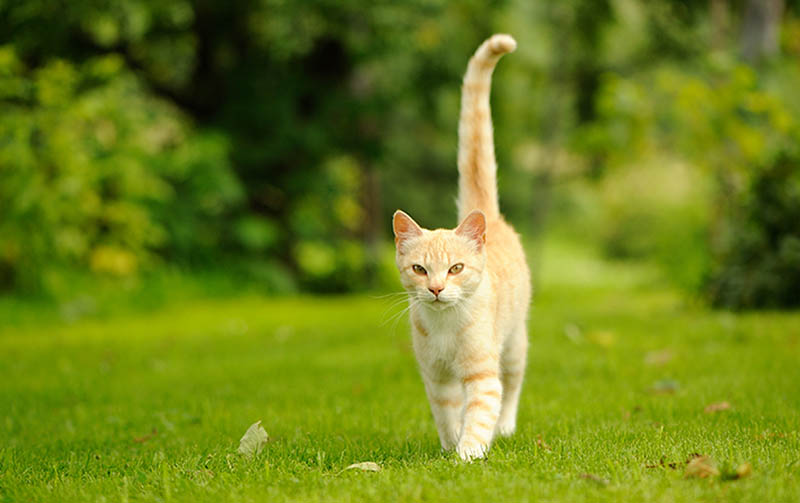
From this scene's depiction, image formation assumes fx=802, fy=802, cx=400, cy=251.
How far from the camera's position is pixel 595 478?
2.88m

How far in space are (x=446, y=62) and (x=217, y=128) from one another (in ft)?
13.7

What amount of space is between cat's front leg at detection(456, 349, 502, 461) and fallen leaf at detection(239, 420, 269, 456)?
0.93m

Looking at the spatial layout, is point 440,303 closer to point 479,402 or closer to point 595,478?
point 479,402

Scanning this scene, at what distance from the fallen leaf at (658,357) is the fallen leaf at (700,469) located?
315cm

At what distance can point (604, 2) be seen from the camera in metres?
13.6

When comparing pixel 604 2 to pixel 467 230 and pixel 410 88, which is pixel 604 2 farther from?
pixel 467 230

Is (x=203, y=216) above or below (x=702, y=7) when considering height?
below

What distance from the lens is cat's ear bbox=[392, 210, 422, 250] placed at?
150 inches

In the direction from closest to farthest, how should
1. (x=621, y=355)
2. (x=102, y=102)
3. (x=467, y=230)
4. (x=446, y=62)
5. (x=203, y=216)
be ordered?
1. (x=467, y=230)
2. (x=621, y=355)
3. (x=102, y=102)
4. (x=203, y=216)
5. (x=446, y=62)

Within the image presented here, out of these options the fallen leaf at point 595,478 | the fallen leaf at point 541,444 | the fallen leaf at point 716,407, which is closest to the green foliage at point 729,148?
the fallen leaf at point 716,407

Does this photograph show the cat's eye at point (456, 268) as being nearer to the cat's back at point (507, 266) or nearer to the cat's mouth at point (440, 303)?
the cat's mouth at point (440, 303)

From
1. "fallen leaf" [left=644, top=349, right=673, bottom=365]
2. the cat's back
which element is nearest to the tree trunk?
"fallen leaf" [left=644, top=349, right=673, bottom=365]

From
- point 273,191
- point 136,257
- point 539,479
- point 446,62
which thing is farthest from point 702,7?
point 539,479

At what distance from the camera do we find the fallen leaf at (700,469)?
2.86 metres
